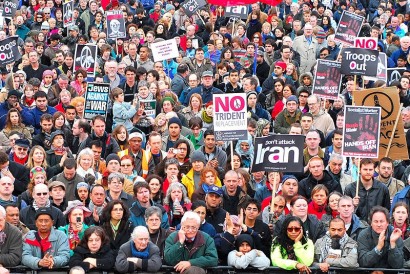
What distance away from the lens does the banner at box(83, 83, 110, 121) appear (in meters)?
22.6

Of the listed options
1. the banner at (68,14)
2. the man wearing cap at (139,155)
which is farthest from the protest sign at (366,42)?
the man wearing cap at (139,155)

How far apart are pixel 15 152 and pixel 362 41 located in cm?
939

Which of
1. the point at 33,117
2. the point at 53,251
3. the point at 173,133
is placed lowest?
the point at 53,251

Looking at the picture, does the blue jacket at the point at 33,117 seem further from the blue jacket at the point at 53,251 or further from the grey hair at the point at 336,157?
the blue jacket at the point at 53,251

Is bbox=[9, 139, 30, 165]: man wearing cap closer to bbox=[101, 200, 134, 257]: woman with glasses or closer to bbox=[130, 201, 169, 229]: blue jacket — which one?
bbox=[130, 201, 169, 229]: blue jacket

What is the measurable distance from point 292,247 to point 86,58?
10969mm

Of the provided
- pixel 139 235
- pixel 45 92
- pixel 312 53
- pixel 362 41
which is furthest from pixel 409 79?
pixel 139 235

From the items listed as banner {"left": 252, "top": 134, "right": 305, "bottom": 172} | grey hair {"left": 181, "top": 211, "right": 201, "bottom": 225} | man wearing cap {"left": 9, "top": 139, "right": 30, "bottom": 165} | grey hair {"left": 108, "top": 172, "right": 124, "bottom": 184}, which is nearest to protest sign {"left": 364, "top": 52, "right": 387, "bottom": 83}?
banner {"left": 252, "top": 134, "right": 305, "bottom": 172}

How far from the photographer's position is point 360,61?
24312 millimetres

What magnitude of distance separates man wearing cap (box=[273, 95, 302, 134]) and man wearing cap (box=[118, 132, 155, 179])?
3747 millimetres

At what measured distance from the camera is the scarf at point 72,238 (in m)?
16.4

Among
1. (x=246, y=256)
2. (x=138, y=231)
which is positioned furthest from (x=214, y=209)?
(x=138, y=231)

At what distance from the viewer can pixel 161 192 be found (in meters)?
18.5

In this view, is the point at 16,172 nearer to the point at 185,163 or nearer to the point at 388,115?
the point at 185,163
